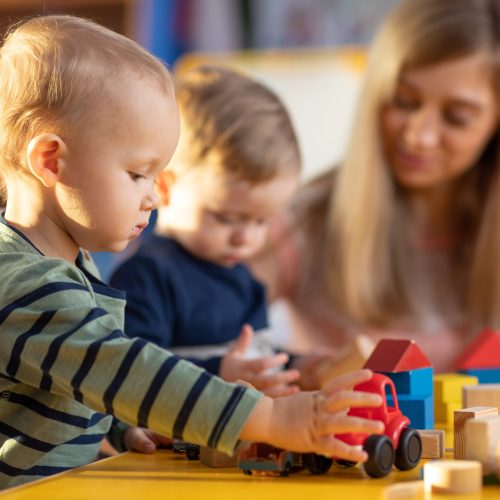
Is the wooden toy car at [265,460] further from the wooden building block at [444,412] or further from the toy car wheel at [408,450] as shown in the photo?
the wooden building block at [444,412]

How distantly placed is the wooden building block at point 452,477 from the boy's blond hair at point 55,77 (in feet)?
1.25

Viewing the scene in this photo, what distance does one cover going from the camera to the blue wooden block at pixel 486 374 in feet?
3.71

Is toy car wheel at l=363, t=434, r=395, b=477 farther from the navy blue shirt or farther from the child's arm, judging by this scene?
the navy blue shirt

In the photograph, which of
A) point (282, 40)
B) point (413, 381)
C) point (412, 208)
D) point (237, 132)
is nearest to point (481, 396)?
point (413, 381)

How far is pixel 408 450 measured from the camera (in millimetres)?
728

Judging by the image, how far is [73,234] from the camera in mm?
801

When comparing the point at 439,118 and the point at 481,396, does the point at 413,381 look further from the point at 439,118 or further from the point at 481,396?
the point at 439,118

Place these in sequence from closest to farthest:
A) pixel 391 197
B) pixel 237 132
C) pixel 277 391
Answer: pixel 277 391 → pixel 237 132 → pixel 391 197

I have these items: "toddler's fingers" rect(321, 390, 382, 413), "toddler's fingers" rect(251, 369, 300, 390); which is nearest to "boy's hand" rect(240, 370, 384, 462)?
"toddler's fingers" rect(321, 390, 382, 413)

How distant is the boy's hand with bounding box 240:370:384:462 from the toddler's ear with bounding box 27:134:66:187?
256mm

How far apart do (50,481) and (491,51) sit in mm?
1324

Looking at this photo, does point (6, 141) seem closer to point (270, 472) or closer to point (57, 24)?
point (57, 24)

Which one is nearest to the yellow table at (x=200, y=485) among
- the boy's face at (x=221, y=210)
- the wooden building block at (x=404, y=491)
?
the wooden building block at (x=404, y=491)

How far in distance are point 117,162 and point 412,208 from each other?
4.14 ft
